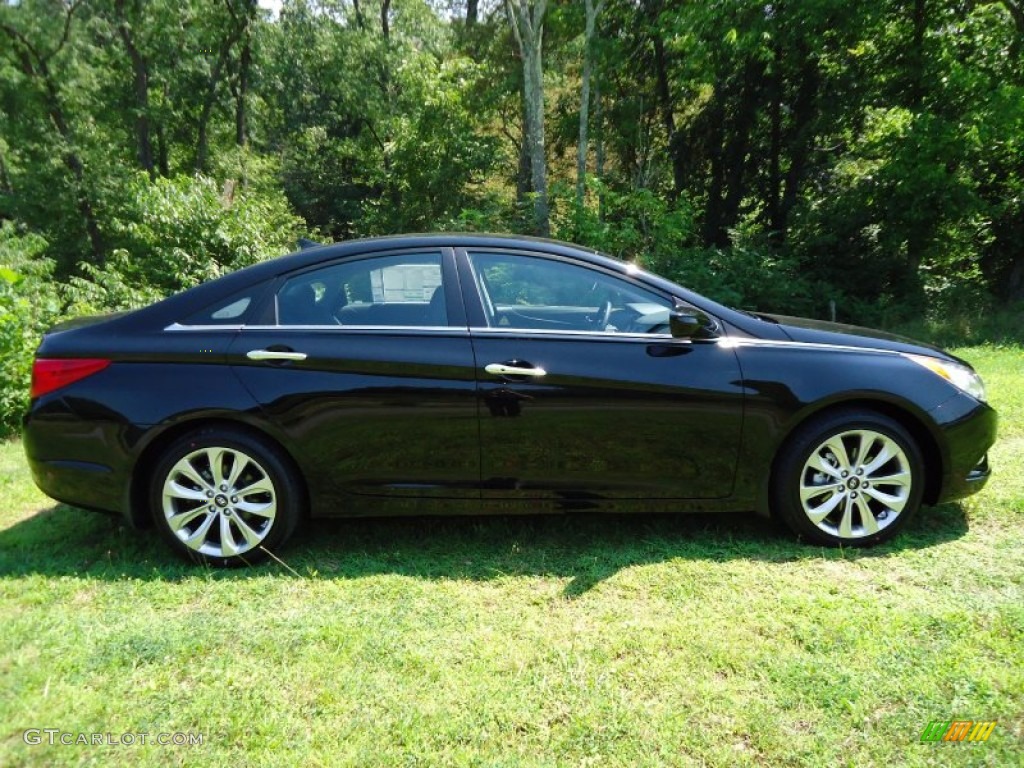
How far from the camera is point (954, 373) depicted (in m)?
3.30

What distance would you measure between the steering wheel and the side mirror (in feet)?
1.01

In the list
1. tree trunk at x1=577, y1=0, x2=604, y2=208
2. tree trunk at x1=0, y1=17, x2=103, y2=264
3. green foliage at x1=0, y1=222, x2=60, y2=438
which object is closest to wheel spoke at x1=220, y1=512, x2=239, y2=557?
green foliage at x1=0, y1=222, x2=60, y2=438

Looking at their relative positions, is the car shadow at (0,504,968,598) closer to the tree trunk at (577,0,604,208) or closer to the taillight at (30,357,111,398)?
the taillight at (30,357,111,398)

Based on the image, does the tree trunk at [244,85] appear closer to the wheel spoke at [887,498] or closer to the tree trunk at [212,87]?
the tree trunk at [212,87]

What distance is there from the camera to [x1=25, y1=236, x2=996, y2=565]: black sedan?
3109 mm

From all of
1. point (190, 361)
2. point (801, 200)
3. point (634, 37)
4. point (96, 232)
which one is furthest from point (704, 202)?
point (96, 232)

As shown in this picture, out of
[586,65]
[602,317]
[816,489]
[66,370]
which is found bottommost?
[816,489]

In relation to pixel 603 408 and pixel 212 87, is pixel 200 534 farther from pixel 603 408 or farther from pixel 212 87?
pixel 212 87

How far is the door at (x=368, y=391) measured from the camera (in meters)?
3.11

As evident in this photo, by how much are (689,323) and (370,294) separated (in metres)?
1.52

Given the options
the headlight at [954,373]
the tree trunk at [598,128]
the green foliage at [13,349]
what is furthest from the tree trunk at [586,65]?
the headlight at [954,373]

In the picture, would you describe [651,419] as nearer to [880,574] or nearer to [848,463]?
[848,463]

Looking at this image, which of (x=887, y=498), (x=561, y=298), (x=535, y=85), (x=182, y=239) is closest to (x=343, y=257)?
(x=561, y=298)

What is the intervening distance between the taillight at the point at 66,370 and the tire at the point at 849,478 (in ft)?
10.5
